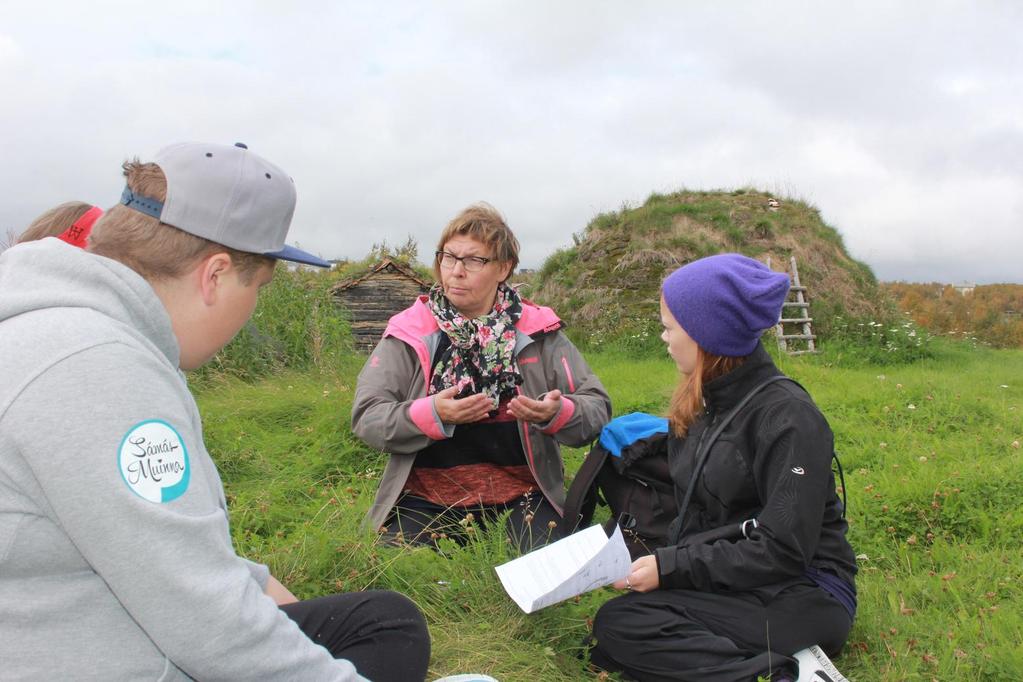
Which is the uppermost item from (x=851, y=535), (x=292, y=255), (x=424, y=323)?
(x=292, y=255)

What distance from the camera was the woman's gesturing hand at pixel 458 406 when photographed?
3436mm

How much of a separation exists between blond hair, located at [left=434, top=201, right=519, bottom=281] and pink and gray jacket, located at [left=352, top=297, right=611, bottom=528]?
31cm

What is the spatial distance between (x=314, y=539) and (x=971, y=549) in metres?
3.43

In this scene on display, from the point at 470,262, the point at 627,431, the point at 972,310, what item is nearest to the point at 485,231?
the point at 470,262

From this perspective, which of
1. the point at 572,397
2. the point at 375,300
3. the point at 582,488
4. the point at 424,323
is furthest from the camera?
the point at 375,300

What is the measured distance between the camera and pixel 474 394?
144 inches

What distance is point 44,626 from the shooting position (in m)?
1.36

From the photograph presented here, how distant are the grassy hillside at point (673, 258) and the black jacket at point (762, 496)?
1199cm

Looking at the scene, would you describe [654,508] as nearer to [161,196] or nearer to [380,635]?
[380,635]

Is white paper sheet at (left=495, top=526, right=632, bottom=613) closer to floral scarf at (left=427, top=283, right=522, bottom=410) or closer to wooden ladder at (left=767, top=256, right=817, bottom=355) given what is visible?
floral scarf at (left=427, top=283, right=522, bottom=410)

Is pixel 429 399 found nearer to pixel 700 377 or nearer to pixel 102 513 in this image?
pixel 700 377

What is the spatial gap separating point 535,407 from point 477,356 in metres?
0.44

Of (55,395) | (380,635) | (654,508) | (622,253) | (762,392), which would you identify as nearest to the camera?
(55,395)

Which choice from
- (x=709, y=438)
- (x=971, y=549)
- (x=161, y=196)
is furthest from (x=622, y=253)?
(x=161, y=196)
